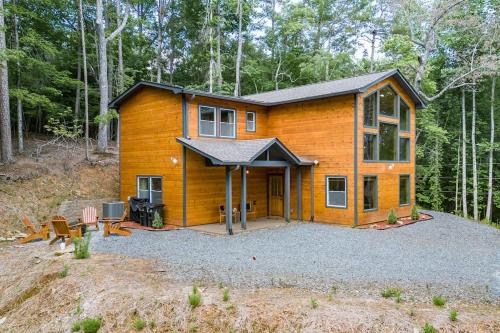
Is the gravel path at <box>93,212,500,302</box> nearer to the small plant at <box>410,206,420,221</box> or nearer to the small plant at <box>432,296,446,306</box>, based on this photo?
the small plant at <box>432,296,446,306</box>

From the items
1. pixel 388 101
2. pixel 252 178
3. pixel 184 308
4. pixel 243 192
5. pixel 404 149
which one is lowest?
pixel 184 308

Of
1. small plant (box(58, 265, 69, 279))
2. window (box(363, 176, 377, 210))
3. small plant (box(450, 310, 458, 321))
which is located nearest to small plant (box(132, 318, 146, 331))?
Result: small plant (box(58, 265, 69, 279))

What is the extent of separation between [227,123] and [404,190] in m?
7.82

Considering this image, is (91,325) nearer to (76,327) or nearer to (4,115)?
(76,327)

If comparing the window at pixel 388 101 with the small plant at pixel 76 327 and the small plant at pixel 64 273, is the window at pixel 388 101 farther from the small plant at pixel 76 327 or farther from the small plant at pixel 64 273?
the small plant at pixel 76 327

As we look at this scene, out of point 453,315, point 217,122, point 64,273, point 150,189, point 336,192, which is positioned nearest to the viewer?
point 453,315

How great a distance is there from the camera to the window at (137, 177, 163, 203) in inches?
491

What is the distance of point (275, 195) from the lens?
557 inches

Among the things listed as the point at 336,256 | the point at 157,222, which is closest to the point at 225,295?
the point at 336,256

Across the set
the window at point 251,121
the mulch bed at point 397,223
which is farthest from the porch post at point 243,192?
the mulch bed at point 397,223

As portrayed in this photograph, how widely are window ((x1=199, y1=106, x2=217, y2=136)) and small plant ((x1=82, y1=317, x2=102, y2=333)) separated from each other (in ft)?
25.7

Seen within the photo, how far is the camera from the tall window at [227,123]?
12.8 m

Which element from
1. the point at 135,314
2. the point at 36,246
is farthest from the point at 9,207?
the point at 135,314

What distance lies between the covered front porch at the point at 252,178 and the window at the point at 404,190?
158 inches
